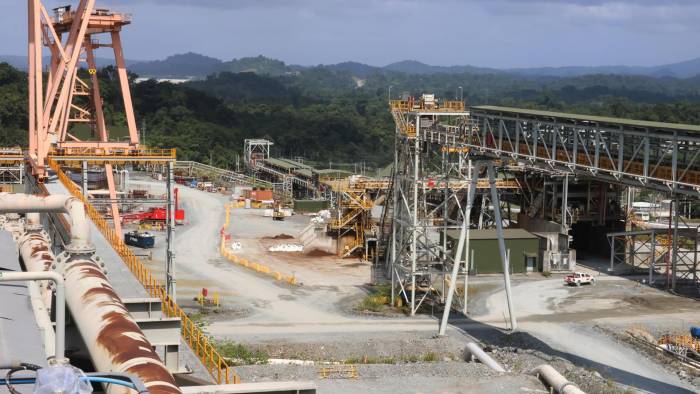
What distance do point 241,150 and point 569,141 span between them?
100 m

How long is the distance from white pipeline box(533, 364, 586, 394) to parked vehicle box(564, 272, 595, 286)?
22.1 meters

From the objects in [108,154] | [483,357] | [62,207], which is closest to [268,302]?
[108,154]

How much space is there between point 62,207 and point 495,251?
3643cm

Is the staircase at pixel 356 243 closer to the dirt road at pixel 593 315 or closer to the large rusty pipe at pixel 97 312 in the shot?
the dirt road at pixel 593 315

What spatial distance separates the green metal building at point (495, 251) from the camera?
53.6 metres

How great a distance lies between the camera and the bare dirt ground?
95.1ft

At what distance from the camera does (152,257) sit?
186 feet

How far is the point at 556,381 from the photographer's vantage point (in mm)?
26500

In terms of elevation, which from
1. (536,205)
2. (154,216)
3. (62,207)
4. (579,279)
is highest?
(62,207)

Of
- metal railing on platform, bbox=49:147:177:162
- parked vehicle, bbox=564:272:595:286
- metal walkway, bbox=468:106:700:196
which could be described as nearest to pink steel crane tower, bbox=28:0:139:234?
metal railing on platform, bbox=49:147:177:162

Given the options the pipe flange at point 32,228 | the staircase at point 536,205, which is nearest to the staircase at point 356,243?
the staircase at point 536,205

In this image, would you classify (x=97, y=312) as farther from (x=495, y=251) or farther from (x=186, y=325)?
(x=495, y=251)

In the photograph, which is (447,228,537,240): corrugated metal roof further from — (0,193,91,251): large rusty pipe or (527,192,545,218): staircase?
(0,193,91,251): large rusty pipe

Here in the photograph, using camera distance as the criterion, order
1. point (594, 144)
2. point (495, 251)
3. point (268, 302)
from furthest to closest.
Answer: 1. point (495, 251)
2. point (268, 302)
3. point (594, 144)
